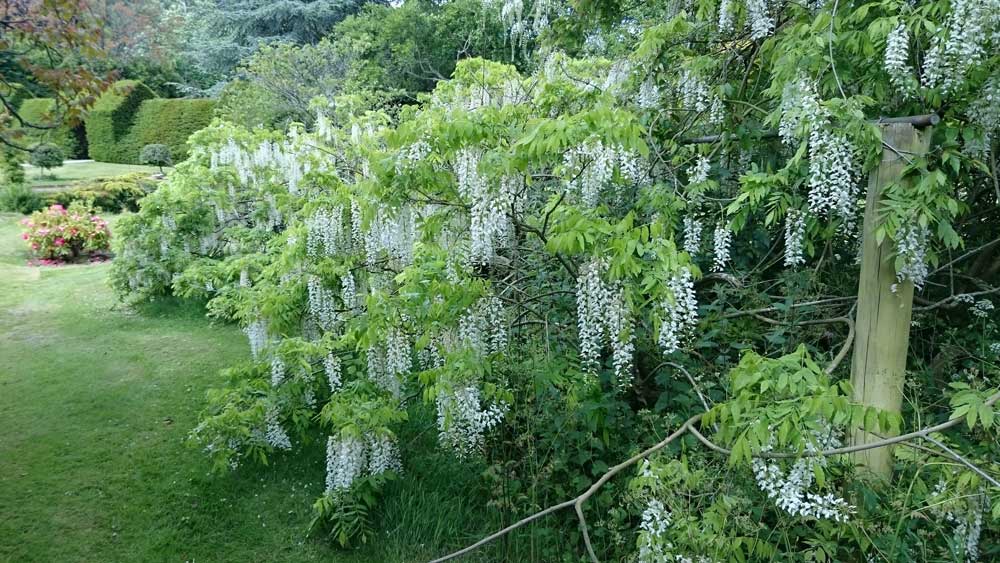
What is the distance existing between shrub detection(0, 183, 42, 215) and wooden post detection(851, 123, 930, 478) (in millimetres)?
14421

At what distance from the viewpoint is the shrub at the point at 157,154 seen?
16.6 m

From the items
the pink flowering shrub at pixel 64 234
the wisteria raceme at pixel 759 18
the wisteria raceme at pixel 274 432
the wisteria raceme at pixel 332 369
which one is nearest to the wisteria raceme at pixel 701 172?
the wisteria raceme at pixel 759 18

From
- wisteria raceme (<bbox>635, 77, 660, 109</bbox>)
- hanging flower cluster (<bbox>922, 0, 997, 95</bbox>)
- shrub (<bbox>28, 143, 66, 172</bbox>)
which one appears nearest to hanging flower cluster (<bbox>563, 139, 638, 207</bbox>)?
wisteria raceme (<bbox>635, 77, 660, 109</bbox>)

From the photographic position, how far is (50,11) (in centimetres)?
411

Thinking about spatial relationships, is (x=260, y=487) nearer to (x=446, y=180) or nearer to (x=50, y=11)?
(x=446, y=180)

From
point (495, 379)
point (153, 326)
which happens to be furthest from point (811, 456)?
point (153, 326)

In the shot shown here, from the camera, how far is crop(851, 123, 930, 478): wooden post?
8.13 ft

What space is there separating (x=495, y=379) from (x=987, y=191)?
8.25 feet

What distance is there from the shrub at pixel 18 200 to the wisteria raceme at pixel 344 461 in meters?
12.3

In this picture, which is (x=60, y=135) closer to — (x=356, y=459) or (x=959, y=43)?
(x=356, y=459)

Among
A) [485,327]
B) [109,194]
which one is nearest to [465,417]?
[485,327]

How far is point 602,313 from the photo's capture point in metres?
2.88

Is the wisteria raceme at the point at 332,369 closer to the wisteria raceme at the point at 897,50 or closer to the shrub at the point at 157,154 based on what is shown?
the wisteria raceme at the point at 897,50

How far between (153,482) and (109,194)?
1050cm
